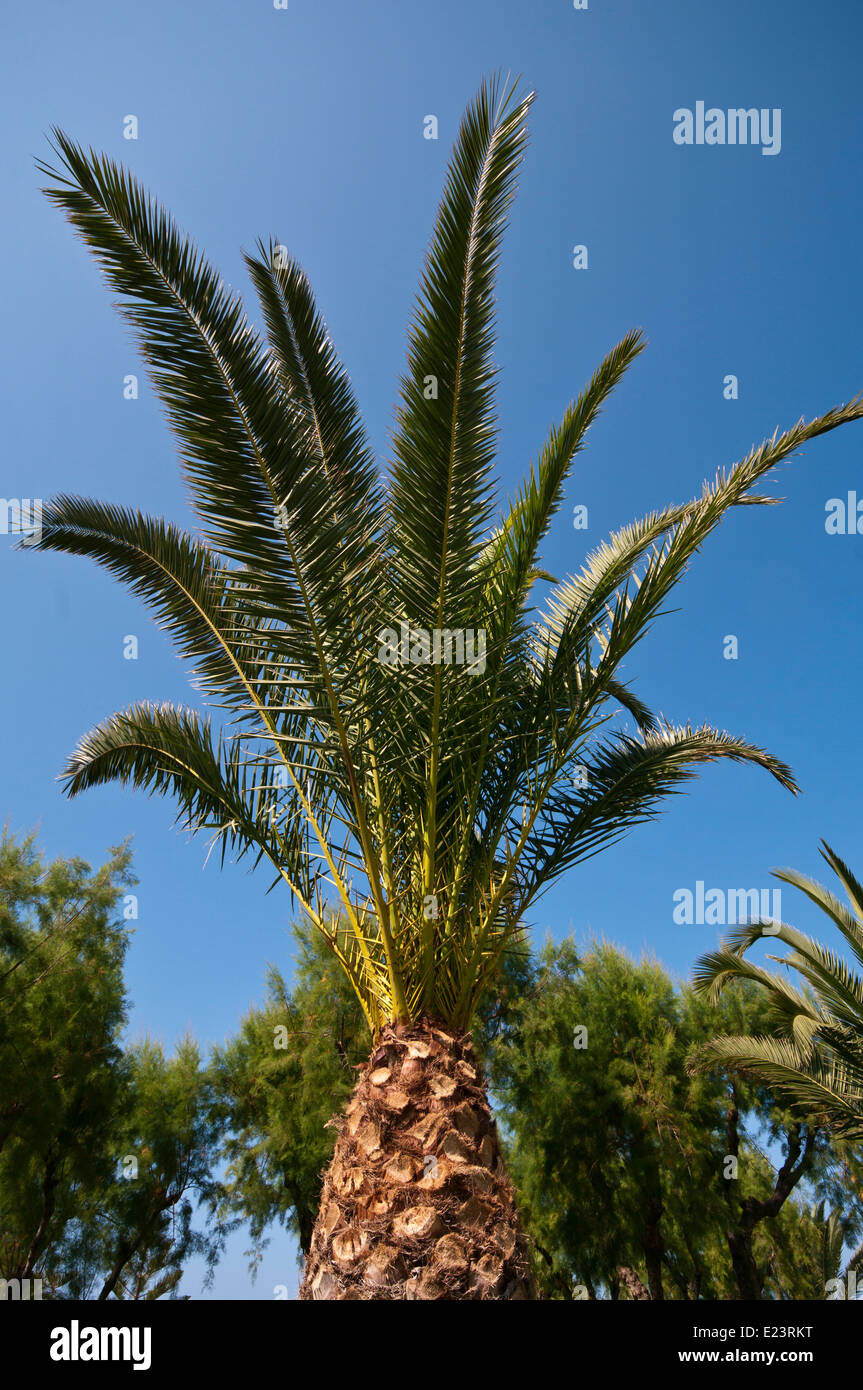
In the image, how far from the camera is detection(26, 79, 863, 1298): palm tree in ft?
15.0

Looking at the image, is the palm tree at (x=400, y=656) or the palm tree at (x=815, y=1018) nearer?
the palm tree at (x=400, y=656)

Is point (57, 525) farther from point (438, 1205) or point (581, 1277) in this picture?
point (581, 1277)

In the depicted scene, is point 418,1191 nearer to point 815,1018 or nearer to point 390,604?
point 390,604

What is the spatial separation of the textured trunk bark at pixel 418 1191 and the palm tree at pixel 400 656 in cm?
1

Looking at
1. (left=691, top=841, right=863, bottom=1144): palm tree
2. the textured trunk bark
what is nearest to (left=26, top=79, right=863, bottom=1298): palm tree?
the textured trunk bark

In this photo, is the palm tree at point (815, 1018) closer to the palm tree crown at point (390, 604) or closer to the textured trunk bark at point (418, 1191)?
the palm tree crown at point (390, 604)

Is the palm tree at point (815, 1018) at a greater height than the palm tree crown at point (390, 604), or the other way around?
the palm tree crown at point (390, 604)

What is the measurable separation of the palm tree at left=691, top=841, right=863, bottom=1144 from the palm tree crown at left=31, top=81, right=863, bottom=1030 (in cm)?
457

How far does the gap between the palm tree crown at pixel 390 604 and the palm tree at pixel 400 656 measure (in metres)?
0.02

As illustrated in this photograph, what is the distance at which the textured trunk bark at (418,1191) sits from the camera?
4.31 metres

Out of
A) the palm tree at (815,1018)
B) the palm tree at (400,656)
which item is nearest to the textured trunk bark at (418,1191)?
the palm tree at (400,656)

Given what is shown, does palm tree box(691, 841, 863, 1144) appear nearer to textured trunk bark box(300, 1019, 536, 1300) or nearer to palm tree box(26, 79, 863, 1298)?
palm tree box(26, 79, 863, 1298)

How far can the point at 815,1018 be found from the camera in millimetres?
10961

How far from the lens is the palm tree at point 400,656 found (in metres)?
4.56
